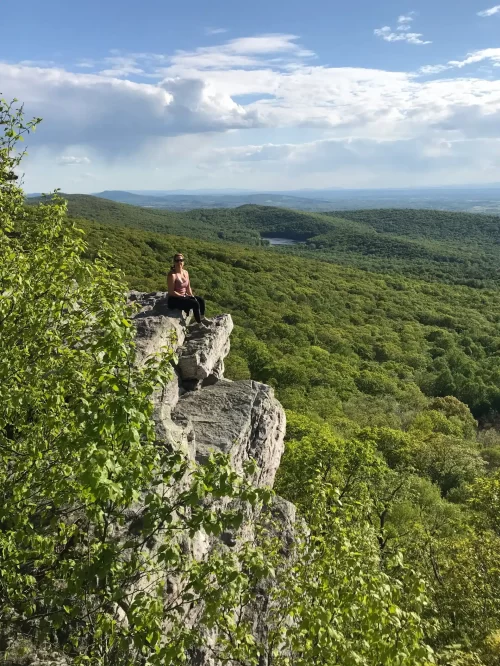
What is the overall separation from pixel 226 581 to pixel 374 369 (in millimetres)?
64548

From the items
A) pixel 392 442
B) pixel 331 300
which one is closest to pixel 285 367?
pixel 392 442

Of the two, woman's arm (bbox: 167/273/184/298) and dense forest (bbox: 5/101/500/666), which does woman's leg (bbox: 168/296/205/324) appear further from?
dense forest (bbox: 5/101/500/666)

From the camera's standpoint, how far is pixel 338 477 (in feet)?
83.3

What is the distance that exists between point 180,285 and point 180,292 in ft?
1.03

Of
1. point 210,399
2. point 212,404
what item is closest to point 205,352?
point 210,399

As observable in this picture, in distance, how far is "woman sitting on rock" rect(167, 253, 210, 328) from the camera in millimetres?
18062

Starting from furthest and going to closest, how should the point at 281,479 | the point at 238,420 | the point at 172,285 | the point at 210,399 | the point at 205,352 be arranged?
1. the point at 281,479
2. the point at 172,285
3. the point at 205,352
4. the point at 210,399
5. the point at 238,420

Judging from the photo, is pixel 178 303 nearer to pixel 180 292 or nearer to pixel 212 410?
pixel 180 292

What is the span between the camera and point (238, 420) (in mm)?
15711

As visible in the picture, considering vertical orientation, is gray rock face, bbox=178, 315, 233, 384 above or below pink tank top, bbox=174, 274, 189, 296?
below

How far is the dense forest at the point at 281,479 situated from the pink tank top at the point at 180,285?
9.26 feet

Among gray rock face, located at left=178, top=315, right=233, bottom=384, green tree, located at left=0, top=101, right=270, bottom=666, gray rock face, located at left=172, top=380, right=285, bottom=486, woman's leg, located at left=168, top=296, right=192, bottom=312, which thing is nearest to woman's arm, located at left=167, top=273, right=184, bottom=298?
woman's leg, located at left=168, top=296, right=192, bottom=312

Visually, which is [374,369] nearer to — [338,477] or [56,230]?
[338,477]

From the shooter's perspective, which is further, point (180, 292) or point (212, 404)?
point (180, 292)
